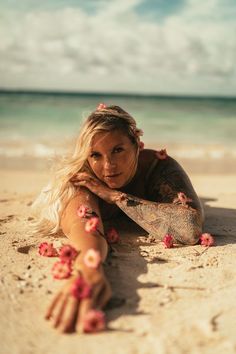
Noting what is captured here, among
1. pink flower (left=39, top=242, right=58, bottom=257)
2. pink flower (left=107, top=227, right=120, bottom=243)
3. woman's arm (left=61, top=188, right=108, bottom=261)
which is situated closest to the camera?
woman's arm (left=61, top=188, right=108, bottom=261)

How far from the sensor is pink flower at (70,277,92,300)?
2.29 meters

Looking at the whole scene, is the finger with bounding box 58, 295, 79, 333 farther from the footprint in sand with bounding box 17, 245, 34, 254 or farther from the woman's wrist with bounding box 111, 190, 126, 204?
the woman's wrist with bounding box 111, 190, 126, 204

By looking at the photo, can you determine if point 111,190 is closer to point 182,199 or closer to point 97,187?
point 97,187

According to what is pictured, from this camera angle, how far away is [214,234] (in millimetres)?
4004

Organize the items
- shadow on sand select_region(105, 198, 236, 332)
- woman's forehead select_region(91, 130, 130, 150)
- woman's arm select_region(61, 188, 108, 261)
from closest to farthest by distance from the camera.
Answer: shadow on sand select_region(105, 198, 236, 332)
woman's arm select_region(61, 188, 108, 261)
woman's forehead select_region(91, 130, 130, 150)

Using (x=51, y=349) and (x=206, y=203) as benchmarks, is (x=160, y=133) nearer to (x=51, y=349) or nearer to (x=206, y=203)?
(x=206, y=203)

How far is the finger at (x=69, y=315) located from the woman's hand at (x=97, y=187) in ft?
4.79

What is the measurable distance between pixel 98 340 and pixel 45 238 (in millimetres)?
1788

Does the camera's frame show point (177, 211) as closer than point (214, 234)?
Yes

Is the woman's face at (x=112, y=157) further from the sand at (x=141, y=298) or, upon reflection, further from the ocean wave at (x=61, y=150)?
the ocean wave at (x=61, y=150)

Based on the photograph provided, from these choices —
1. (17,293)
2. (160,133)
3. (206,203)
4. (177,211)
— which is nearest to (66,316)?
(17,293)

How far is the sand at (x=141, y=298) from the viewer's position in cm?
215

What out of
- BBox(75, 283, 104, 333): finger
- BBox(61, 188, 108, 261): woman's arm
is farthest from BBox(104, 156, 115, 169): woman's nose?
BBox(75, 283, 104, 333): finger

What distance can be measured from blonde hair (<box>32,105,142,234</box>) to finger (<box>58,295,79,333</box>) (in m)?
1.50
